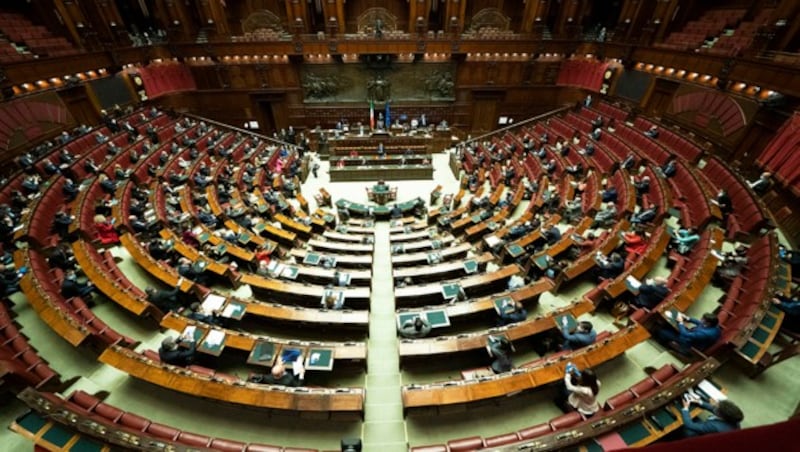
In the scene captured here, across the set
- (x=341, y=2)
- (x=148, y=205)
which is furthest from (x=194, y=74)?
(x=148, y=205)

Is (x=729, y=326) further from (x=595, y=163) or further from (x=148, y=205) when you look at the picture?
(x=148, y=205)

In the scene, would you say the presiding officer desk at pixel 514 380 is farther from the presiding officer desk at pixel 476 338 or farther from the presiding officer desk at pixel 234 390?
the presiding officer desk at pixel 234 390

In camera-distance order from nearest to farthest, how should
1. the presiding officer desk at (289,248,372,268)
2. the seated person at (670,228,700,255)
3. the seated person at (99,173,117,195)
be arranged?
the seated person at (670,228,700,255) → the presiding officer desk at (289,248,372,268) → the seated person at (99,173,117,195)

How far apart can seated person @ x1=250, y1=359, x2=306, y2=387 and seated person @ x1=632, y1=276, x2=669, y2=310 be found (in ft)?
18.9

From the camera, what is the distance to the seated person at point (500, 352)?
464cm

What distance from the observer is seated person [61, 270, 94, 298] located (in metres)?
5.64


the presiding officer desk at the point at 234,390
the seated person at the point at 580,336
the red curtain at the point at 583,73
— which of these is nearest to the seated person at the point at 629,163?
the red curtain at the point at 583,73

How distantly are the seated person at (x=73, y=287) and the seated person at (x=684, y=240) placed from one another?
Answer: 11922 millimetres

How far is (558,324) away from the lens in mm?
5086

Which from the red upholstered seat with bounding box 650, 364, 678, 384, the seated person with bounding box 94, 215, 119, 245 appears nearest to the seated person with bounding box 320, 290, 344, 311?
the red upholstered seat with bounding box 650, 364, 678, 384

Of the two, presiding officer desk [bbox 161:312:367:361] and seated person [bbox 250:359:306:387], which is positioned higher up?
presiding officer desk [bbox 161:312:367:361]

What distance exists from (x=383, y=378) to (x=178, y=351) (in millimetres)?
3146

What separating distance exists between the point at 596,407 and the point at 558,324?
1360 millimetres

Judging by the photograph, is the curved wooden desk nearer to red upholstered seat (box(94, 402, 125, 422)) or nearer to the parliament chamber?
the parliament chamber
